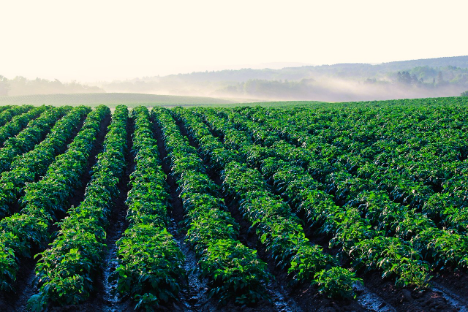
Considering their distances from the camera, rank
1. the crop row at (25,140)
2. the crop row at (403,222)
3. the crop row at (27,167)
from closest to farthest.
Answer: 1. the crop row at (403,222)
2. the crop row at (27,167)
3. the crop row at (25,140)

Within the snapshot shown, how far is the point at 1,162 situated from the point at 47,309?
38.1ft

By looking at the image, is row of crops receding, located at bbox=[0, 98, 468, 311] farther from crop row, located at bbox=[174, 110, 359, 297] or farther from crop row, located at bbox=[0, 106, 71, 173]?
crop row, located at bbox=[0, 106, 71, 173]

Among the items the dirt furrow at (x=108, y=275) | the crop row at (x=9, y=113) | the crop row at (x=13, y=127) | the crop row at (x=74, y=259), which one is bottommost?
the dirt furrow at (x=108, y=275)

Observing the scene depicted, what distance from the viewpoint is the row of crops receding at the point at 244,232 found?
24.8 ft

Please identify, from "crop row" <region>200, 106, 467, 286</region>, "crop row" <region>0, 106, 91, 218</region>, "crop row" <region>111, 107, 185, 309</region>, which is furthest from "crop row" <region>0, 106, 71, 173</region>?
"crop row" <region>200, 106, 467, 286</region>

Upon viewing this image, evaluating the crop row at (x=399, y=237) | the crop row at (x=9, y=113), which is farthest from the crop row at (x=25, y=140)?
the crop row at (x=399, y=237)

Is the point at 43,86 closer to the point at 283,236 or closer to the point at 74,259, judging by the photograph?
the point at 74,259

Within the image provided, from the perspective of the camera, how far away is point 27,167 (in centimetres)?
1545

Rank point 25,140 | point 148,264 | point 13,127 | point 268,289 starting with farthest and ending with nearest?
point 13,127 → point 25,140 → point 268,289 → point 148,264

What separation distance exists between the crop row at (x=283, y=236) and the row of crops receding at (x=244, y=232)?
0.12ft

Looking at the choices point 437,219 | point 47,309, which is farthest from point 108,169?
point 437,219

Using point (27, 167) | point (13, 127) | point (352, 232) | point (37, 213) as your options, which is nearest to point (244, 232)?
point (352, 232)

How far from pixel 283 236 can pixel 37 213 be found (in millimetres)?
6484

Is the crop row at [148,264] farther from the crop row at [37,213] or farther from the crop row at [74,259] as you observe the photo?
the crop row at [37,213]
